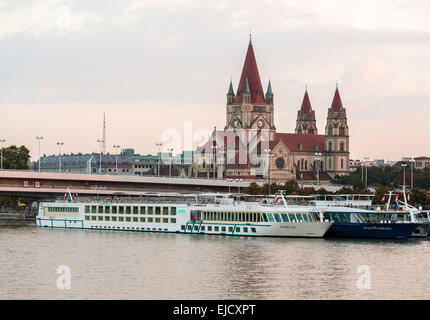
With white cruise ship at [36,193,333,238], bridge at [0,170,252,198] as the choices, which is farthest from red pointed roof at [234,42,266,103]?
white cruise ship at [36,193,333,238]

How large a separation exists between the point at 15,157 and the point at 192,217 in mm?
88474

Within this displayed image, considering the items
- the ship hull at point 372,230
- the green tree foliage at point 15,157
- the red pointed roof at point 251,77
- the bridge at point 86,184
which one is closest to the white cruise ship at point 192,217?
the ship hull at point 372,230

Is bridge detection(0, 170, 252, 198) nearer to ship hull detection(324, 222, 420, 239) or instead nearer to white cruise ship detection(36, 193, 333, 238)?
white cruise ship detection(36, 193, 333, 238)

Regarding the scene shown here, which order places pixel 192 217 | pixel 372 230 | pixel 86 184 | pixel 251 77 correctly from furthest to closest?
pixel 251 77 < pixel 86 184 < pixel 192 217 < pixel 372 230

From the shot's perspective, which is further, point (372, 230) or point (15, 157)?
point (15, 157)

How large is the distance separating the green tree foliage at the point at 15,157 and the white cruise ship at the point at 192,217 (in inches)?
2693

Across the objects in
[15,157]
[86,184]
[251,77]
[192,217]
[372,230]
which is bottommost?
[372,230]

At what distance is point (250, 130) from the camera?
651 ft

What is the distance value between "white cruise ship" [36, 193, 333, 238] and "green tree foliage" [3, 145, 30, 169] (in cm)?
6839

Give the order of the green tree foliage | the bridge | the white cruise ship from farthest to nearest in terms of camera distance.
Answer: the green tree foliage
the bridge
the white cruise ship

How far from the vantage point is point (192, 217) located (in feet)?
273

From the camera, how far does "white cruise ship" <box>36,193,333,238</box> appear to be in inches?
3044

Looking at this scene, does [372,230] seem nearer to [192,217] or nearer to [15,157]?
[192,217]

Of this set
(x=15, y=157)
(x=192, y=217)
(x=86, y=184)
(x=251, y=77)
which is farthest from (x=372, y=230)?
(x=251, y=77)
